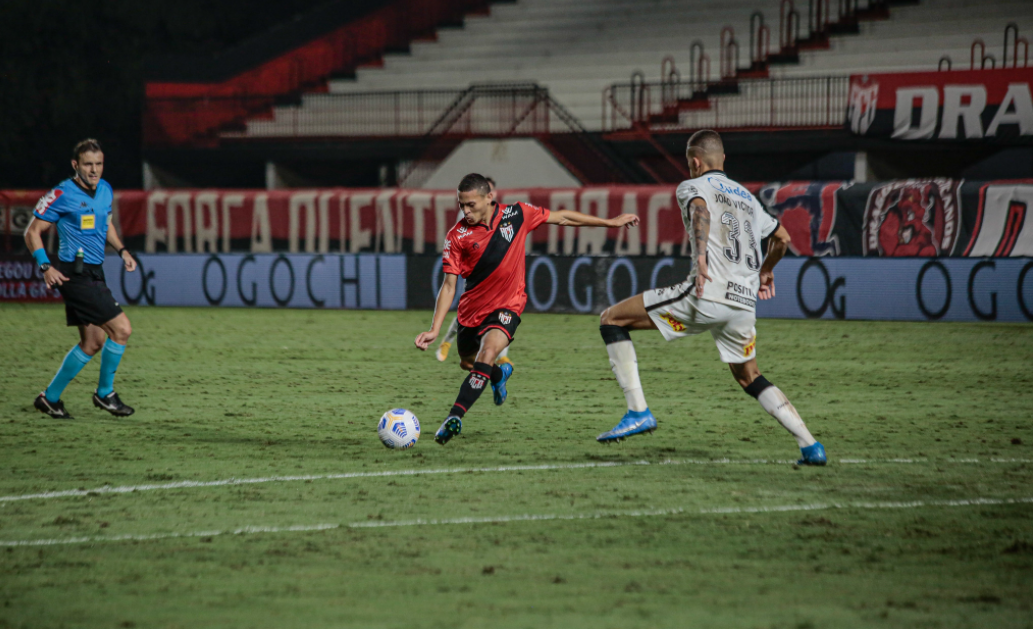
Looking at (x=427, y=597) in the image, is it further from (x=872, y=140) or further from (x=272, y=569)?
(x=872, y=140)

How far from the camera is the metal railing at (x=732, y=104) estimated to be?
2391 cm

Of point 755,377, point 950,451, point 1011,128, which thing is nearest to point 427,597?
point 755,377

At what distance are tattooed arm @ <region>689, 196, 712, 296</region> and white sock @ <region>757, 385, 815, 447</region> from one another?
718 mm

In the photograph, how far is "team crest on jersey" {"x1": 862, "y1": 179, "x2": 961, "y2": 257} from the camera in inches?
734

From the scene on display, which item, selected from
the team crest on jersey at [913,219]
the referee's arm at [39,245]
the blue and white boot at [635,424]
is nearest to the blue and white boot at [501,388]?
the blue and white boot at [635,424]

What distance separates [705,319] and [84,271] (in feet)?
16.5

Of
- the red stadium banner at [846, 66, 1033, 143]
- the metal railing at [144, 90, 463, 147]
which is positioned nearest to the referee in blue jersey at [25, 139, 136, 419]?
the red stadium banner at [846, 66, 1033, 143]

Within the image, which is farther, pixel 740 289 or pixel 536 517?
pixel 740 289

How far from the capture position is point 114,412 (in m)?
9.79

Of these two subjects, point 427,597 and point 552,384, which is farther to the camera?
point 552,384

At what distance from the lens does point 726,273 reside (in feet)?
24.1

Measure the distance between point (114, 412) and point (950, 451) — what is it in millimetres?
6213

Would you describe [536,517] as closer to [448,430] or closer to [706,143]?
[448,430]

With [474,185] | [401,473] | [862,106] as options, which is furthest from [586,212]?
[401,473]
